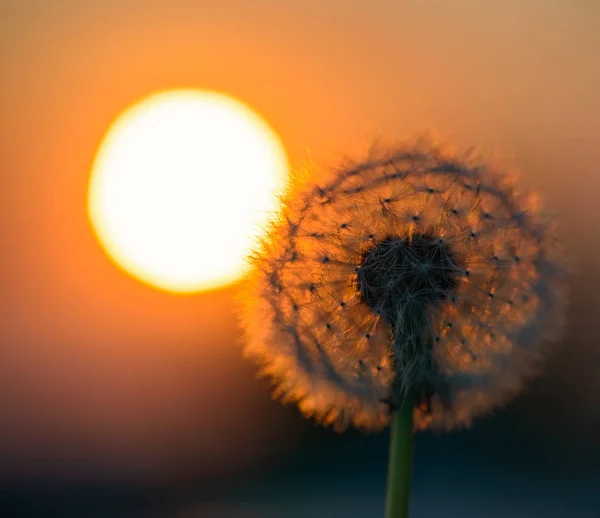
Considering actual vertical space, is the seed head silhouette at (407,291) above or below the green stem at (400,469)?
above

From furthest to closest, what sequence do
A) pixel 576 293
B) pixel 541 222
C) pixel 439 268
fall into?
pixel 576 293 < pixel 541 222 < pixel 439 268

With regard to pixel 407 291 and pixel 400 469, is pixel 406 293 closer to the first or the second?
pixel 407 291

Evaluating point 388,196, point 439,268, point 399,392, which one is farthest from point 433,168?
point 399,392

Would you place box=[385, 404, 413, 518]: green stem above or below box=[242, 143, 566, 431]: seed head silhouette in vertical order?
below

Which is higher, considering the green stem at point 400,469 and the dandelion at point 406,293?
the dandelion at point 406,293

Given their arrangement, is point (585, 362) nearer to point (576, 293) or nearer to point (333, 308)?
point (576, 293)
